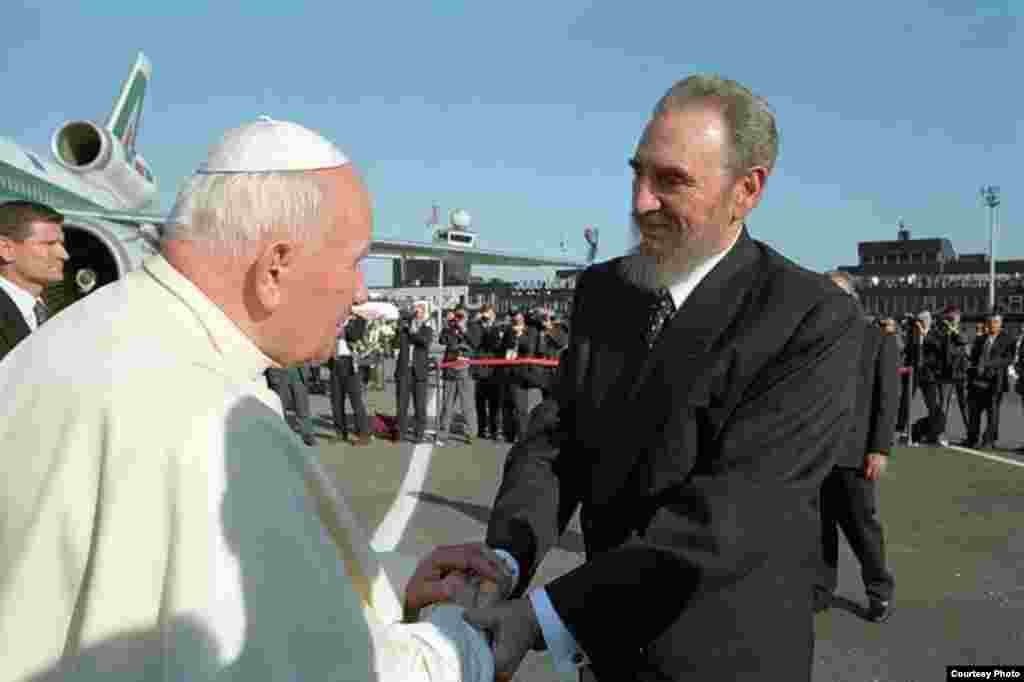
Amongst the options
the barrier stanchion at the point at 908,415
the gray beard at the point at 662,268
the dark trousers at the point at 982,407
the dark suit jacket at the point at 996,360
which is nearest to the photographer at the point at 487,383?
the barrier stanchion at the point at 908,415

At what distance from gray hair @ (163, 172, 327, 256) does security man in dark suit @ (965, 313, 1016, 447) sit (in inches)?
456

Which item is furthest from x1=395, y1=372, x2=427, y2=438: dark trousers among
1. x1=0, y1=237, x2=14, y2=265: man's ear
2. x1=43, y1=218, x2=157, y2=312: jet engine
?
x1=0, y1=237, x2=14, y2=265: man's ear

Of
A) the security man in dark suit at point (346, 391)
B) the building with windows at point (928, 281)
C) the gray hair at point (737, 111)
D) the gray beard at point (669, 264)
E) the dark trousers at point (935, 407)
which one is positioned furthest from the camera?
the building with windows at point (928, 281)

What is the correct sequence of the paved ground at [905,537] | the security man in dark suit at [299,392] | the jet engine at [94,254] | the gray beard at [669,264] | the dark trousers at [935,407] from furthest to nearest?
1. the jet engine at [94,254]
2. the dark trousers at [935,407]
3. the security man in dark suit at [299,392]
4. the paved ground at [905,537]
5. the gray beard at [669,264]

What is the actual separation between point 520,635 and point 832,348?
868mm

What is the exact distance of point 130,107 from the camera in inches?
1008

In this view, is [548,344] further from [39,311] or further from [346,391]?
[39,311]

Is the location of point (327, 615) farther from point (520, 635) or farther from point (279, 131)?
point (279, 131)

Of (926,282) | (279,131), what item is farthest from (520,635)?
(926,282)

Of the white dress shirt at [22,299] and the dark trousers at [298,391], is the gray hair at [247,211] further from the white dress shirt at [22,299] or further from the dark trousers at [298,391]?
the dark trousers at [298,391]

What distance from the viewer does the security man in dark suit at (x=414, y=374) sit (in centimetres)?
1123

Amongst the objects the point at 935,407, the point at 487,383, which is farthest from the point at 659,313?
the point at 935,407

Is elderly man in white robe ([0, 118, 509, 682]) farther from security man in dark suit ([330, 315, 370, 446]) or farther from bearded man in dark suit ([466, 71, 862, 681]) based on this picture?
security man in dark suit ([330, 315, 370, 446])

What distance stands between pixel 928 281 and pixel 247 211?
141ft
